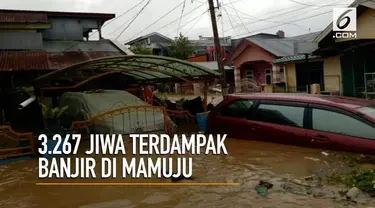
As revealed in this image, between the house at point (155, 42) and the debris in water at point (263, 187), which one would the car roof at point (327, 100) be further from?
the house at point (155, 42)

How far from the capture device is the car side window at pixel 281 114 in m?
6.65

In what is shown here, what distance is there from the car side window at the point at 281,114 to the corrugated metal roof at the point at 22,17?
10.9m

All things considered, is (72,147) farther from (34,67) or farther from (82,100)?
(34,67)

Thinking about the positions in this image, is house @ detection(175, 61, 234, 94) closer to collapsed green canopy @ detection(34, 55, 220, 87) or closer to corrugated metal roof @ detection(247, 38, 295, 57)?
corrugated metal roof @ detection(247, 38, 295, 57)

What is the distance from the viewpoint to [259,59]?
26.9m

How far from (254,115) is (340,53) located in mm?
10585

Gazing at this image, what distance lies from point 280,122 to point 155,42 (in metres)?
40.0

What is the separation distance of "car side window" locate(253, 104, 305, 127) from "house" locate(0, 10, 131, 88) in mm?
7744

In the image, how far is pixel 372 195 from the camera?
4.14 m

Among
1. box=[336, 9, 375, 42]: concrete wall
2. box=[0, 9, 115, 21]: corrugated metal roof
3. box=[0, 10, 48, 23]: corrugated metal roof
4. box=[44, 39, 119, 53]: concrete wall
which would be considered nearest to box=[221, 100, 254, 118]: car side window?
box=[336, 9, 375, 42]: concrete wall

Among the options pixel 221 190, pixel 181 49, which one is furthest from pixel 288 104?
pixel 181 49

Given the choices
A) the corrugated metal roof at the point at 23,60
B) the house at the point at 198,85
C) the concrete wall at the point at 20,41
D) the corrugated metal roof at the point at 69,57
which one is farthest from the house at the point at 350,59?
the house at the point at 198,85

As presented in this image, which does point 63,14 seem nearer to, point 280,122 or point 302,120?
point 280,122

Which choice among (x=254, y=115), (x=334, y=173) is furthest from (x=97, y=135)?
(x=334, y=173)
